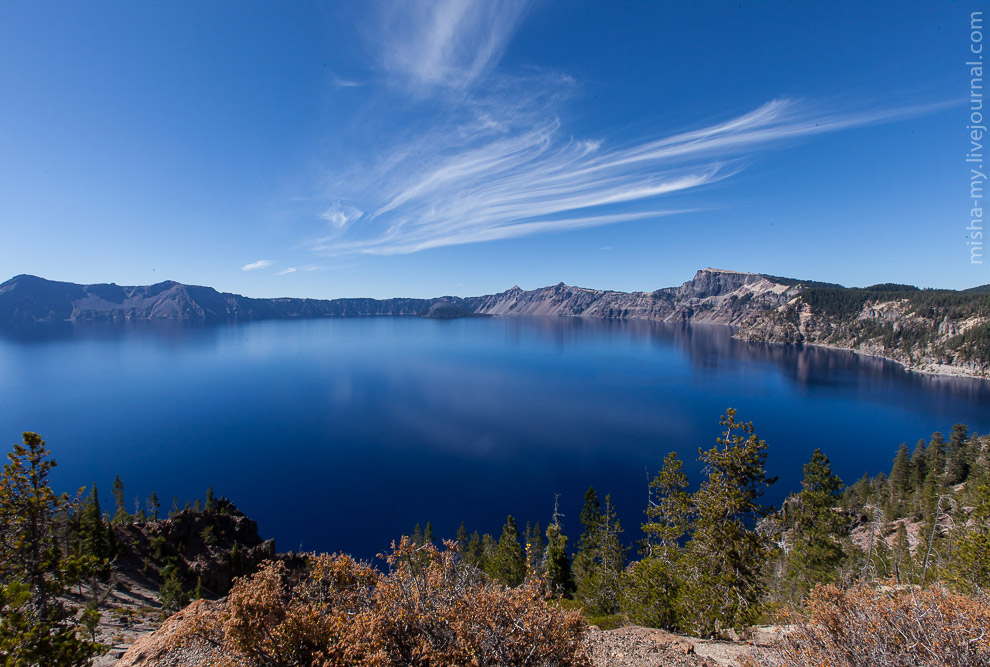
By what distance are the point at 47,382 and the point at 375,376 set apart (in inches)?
4257

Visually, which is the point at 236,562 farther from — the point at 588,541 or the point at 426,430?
the point at 426,430

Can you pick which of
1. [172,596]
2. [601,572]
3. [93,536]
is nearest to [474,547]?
[601,572]

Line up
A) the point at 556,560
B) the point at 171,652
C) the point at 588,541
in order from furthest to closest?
the point at 588,541 < the point at 556,560 < the point at 171,652

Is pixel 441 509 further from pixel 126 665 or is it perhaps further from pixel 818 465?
pixel 126 665

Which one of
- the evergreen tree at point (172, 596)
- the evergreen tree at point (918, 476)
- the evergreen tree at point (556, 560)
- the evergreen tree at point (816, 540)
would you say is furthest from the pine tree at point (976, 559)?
the evergreen tree at point (172, 596)

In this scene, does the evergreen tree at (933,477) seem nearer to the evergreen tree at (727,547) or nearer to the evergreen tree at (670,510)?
the evergreen tree at (670,510)

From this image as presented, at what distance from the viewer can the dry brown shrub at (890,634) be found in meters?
6.59

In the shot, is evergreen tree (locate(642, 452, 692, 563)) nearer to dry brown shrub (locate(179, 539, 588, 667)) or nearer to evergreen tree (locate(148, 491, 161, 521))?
dry brown shrub (locate(179, 539, 588, 667))

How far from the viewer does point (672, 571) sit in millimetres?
17328

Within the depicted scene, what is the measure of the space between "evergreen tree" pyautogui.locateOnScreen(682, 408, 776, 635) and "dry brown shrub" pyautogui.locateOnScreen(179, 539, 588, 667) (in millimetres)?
9733

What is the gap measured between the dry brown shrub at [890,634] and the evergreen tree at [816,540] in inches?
805

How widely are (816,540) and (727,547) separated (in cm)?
1706

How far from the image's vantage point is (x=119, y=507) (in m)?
52.8

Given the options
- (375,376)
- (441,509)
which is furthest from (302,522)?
(375,376)
